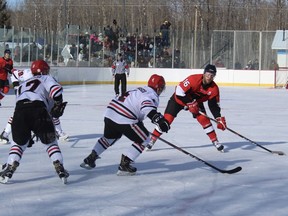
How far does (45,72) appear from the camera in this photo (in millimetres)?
5480

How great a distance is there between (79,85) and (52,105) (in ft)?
57.9

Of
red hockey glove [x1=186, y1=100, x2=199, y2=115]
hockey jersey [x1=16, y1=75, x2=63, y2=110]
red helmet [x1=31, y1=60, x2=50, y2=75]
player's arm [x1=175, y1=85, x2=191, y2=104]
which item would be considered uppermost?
red helmet [x1=31, y1=60, x2=50, y2=75]

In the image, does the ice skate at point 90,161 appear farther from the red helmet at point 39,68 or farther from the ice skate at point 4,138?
the ice skate at point 4,138

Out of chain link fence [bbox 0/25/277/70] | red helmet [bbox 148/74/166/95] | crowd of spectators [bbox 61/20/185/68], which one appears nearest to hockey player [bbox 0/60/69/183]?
red helmet [bbox 148/74/166/95]

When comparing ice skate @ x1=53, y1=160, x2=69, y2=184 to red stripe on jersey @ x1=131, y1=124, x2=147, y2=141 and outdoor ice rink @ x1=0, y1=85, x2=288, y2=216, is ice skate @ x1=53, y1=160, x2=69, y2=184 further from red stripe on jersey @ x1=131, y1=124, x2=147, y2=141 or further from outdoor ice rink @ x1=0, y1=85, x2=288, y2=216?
red stripe on jersey @ x1=131, y1=124, x2=147, y2=141

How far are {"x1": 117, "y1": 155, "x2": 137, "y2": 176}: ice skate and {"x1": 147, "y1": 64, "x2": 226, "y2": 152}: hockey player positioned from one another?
1.40 meters

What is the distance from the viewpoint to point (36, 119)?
5227 mm

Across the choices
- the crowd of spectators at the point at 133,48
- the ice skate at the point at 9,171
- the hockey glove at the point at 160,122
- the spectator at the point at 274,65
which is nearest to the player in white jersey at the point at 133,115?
the hockey glove at the point at 160,122

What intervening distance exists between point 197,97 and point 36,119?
2.79m

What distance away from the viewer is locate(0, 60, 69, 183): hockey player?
5.23m

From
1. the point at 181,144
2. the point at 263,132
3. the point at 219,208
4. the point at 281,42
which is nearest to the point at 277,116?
the point at 263,132

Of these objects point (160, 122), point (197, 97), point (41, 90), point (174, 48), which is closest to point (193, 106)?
point (197, 97)

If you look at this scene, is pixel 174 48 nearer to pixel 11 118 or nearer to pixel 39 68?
pixel 11 118

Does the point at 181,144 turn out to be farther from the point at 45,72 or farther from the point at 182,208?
the point at 182,208
